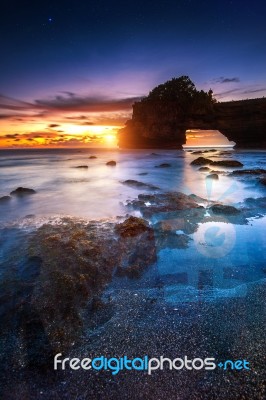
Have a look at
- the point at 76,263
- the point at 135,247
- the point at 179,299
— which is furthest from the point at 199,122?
the point at 179,299

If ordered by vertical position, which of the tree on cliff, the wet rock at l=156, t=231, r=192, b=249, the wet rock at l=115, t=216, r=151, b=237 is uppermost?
the tree on cliff

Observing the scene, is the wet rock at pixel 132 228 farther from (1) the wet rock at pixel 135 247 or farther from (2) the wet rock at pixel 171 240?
(2) the wet rock at pixel 171 240

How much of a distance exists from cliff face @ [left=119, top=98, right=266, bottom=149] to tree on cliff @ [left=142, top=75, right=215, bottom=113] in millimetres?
861

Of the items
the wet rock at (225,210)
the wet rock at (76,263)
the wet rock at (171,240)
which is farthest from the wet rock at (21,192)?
the wet rock at (225,210)

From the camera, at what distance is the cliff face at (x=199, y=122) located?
41062 mm

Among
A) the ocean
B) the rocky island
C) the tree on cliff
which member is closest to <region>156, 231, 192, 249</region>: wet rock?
the ocean

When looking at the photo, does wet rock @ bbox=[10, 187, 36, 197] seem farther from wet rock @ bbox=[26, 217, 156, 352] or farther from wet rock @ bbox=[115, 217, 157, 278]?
wet rock @ bbox=[115, 217, 157, 278]

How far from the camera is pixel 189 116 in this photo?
4697cm

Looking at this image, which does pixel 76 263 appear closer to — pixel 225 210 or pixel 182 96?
pixel 225 210

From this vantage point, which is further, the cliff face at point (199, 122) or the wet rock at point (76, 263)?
the cliff face at point (199, 122)

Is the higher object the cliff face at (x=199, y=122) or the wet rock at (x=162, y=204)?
the cliff face at (x=199, y=122)

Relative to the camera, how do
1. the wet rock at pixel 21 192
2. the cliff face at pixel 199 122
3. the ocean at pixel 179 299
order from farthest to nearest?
the cliff face at pixel 199 122
the wet rock at pixel 21 192
the ocean at pixel 179 299

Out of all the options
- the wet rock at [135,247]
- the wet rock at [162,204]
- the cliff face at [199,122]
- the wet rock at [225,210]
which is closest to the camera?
the wet rock at [135,247]

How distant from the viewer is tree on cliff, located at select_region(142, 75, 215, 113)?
45.2 meters
